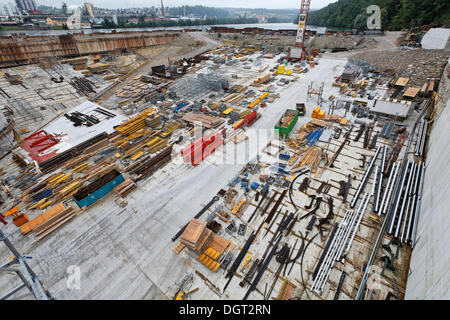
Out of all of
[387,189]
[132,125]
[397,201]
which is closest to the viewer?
[397,201]

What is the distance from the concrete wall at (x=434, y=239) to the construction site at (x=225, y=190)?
0.08m

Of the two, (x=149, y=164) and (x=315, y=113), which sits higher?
(x=315, y=113)

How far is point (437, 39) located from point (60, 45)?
6603 cm

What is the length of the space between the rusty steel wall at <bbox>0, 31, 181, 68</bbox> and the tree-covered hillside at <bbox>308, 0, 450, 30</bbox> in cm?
6979

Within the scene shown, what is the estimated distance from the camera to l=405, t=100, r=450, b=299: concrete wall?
709cm

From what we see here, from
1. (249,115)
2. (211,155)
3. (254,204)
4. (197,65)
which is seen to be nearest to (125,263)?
(254,204)

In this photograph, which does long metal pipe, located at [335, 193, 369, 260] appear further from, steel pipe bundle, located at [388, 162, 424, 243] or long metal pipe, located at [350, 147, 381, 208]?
steel pipe bundle, located at [388, 162, 424, 243]

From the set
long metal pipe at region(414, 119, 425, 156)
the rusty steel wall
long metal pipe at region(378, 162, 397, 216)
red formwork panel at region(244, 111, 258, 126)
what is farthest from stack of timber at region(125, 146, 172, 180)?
the rusty steel wall

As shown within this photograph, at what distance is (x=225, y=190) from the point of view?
555 inches

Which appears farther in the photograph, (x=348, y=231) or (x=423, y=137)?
(x=423, y=137)

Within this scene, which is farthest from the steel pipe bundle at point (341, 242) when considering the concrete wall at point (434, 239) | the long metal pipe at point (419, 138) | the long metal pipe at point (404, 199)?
the long metal pipe at point (419, 138)

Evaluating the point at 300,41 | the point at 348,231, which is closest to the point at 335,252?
the point at 348,231

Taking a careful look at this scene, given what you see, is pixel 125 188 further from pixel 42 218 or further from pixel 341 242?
pixel 341 242

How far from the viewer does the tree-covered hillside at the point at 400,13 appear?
2178 inches
